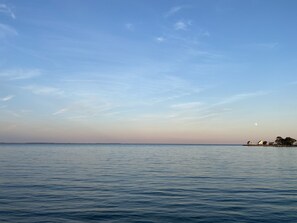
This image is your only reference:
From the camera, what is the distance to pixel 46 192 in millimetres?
35031

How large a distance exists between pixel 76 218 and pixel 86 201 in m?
6.49

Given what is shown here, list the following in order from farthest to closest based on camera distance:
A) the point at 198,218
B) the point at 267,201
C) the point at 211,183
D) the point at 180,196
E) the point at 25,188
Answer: the point at 211,183, the point at 25,188, the point at 180,196, the point at 267,201, the point at 198,218

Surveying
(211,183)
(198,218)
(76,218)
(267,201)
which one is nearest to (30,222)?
(76,218)

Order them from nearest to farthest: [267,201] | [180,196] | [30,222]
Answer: [30,222], [267,201], [180,196]

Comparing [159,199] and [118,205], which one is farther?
[159,199]

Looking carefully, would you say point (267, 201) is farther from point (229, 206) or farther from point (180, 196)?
point (180, 196)

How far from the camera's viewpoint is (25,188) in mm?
37719

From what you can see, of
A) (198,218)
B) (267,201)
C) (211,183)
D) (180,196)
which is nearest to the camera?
(198,218)

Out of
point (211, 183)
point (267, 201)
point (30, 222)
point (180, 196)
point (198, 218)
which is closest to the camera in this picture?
point (30, 222)

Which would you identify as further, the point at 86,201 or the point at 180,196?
the point at 180,196

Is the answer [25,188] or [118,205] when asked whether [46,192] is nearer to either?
[25,188]

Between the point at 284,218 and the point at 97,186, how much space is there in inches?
861

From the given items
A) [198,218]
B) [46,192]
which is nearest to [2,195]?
[46,192]

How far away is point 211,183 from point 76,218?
23.8 metres
